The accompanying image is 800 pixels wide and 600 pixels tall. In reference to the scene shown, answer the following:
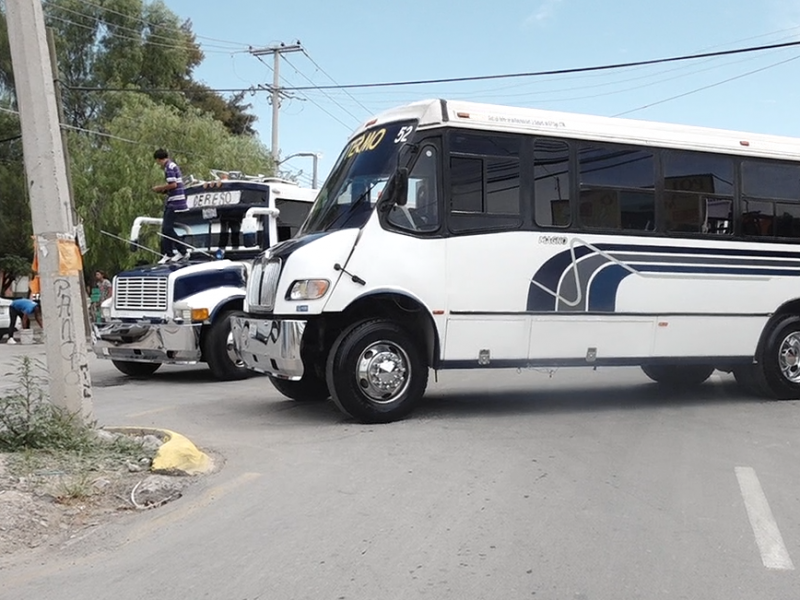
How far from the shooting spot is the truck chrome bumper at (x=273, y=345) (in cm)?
833

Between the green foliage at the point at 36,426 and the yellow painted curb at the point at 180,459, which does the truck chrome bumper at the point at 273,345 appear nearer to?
the yellow painted curb at the point at 180,459

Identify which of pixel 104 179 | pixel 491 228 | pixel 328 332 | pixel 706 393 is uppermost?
pixel 104 179

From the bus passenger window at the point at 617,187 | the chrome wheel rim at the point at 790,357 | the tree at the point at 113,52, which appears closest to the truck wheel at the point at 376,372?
the bus passenger window at the point at 617,187

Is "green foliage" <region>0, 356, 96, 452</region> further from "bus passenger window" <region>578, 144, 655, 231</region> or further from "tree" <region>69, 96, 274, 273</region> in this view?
"tree" <region>69, 96, 274, 273</region>

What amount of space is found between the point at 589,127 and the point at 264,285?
12.7ft

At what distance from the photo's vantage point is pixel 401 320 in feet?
29.1

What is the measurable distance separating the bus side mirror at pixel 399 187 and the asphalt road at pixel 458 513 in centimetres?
218

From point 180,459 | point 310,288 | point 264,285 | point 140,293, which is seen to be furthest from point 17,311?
point 180,459

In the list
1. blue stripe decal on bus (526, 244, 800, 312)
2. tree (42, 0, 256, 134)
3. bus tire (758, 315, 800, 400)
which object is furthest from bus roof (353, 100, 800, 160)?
tree (42, 0, 256, 134)

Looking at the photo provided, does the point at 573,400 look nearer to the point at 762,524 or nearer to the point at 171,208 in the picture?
the point at 762,524

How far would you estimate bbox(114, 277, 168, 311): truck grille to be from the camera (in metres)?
12.3

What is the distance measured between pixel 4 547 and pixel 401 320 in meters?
4.66

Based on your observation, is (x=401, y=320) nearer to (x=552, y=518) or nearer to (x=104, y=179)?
(x=552, y=518)

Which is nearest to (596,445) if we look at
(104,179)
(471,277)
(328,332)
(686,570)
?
(471,277)
